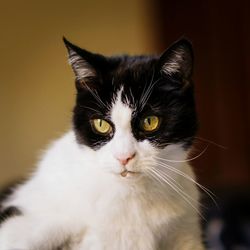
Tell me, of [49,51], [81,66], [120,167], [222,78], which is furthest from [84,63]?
[49,51]

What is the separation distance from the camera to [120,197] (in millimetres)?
1106

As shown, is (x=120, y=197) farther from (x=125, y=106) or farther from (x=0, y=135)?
(x=0, y=135)

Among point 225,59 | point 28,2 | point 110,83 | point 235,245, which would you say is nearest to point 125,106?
point 110,83

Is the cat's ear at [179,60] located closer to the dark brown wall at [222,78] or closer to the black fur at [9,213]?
the black fur at [9,213]

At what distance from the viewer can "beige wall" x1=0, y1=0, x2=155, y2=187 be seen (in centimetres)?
312

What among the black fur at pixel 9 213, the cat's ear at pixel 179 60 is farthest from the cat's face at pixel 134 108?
the black fur at pixel 9 213

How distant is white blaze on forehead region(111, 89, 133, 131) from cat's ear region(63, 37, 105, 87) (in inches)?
4.0

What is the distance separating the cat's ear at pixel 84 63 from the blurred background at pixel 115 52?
1.82 metres

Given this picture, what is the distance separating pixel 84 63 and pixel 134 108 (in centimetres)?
16

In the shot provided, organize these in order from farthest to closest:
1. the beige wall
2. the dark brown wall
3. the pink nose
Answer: the beige wall → the dark brown wall → the pink nose

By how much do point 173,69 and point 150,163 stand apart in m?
0.22

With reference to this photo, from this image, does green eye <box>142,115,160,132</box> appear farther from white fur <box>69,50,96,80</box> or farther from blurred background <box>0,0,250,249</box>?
blurred background <box>0,0,250,249</box>

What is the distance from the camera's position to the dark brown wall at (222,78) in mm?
2896

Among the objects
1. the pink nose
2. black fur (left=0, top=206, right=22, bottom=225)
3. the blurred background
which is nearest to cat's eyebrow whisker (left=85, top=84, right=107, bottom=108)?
the pink nose
